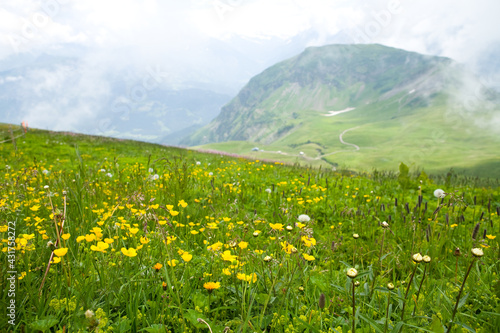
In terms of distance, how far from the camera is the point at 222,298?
2369 mm

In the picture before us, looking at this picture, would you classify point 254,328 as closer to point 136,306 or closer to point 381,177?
point 136,306

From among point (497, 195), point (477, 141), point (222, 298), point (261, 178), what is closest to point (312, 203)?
point (261, 178)

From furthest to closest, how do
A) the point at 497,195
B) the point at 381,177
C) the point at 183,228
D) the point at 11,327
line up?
the point at 381,177 < the point at 497,195 < the point at 183,228 < the point at 11,327

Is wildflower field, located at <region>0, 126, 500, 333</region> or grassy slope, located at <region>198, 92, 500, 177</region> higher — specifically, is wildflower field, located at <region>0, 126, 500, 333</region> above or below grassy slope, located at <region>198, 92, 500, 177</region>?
below

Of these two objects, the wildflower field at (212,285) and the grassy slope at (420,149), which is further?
the grassy slope at (420,149)

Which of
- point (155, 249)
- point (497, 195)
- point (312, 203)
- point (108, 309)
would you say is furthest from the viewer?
point (497, 195)

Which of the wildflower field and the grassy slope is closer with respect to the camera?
the wildflower field

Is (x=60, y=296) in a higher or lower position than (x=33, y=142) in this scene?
lower

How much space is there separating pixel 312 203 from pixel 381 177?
5.83m

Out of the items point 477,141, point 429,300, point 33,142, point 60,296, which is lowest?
point 429,300

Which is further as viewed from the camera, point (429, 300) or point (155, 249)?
point (155, 249)

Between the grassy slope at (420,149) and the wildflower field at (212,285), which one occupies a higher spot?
the grassy slope at (420,149)

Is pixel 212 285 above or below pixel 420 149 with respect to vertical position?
below

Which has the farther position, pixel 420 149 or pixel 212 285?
pixel 420 149
